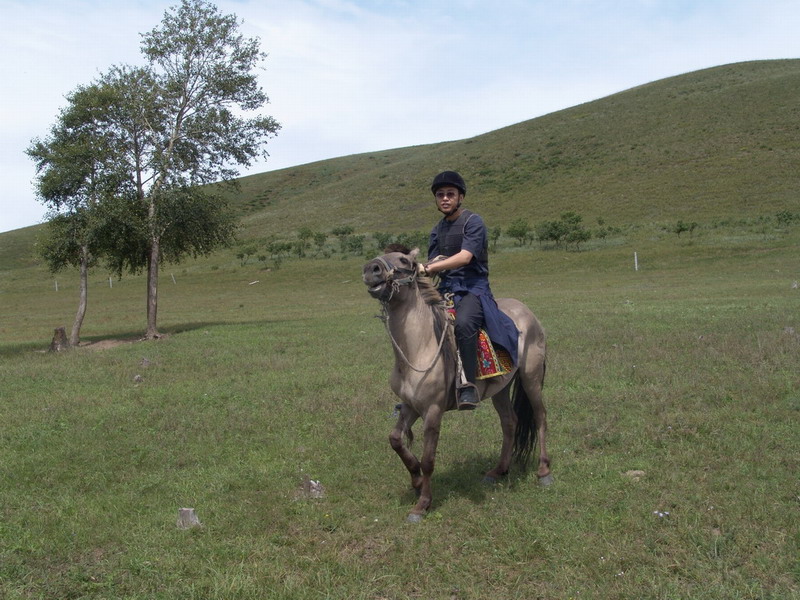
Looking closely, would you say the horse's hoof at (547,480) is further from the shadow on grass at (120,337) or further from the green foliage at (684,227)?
the green foliage at (684,227)

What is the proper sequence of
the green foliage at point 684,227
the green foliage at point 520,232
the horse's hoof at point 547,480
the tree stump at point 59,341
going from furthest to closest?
the green foliage at point 520,232
the green foliage at point 684,227
the tree stump at point 59,341
the horse's hoof at point 547,480

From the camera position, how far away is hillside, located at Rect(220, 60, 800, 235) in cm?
5597

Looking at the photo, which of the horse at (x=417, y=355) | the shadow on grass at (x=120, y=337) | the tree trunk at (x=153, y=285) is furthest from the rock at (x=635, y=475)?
the tree trunk at (x=153, y=285)

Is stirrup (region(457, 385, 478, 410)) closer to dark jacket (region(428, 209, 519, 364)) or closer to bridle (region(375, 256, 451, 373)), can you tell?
bridle (region(375, 256, 451, 373))

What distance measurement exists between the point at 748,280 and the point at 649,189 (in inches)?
1312

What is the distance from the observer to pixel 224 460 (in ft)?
25.4

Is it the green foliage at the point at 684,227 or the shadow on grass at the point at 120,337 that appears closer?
the shadow on grass at the point at 120,337

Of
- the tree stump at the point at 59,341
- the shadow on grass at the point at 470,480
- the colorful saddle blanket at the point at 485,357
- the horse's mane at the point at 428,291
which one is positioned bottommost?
the shadow on grass at the point at 470,480

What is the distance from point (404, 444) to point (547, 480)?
5.35 feet

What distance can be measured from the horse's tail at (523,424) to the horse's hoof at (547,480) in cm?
53

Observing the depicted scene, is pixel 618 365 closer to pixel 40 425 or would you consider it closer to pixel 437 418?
pixel 437 418

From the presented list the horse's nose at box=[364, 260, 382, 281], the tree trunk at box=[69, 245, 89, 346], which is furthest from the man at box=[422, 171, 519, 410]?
the tree trunk at box=[69, 245, 89, 346]

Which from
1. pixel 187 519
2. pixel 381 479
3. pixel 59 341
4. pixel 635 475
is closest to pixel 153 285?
pixel 59 341

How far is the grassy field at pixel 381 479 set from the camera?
16.0 feet
